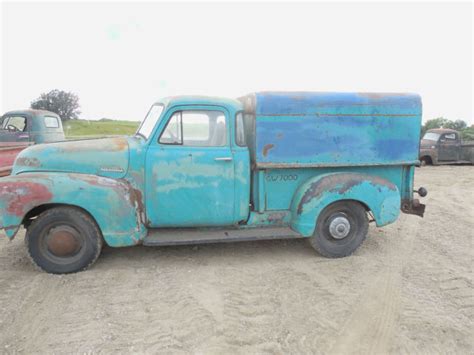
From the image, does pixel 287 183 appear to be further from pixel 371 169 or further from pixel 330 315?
pixel 330 315

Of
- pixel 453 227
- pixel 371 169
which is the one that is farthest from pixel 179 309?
pixel 453 227

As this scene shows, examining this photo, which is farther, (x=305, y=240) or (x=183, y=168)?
(x=305, y=240)

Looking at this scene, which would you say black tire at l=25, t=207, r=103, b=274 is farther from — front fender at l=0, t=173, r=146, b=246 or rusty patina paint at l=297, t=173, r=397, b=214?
rusty patina paint at l=297, t=173, r=397, b=214

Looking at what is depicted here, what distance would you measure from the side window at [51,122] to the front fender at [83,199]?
8.35 meters

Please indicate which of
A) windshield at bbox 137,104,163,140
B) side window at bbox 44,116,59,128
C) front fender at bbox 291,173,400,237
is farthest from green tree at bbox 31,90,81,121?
front fender at bbox 291,173,400,237

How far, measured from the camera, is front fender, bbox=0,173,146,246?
4199 mm

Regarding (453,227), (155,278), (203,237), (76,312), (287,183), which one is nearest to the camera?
(76,312)

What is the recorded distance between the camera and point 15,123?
11570mm

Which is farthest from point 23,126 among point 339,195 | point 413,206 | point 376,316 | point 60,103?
point 60,103

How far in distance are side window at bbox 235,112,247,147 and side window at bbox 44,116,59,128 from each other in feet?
29.5

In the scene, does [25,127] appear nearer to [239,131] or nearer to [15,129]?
[15,129]

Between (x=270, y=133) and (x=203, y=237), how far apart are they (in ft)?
4.71

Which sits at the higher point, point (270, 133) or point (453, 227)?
point (270, 133)

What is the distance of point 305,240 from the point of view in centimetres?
567
